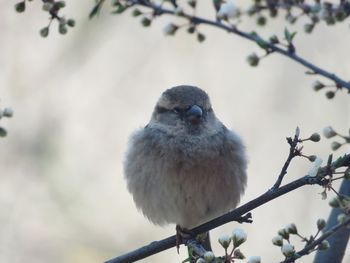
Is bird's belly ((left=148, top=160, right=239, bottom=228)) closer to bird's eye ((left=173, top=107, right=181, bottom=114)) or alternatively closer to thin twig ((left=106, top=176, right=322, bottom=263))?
bird's eye ((left=173, top=107, right=181, bottom=114))

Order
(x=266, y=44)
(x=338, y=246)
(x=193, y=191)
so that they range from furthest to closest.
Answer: (x=193, y=191)
(x=338, y=246)
(x=266, y=44)

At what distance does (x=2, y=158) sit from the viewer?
5969 millimetres

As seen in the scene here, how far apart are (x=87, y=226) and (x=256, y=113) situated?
172 centimetres

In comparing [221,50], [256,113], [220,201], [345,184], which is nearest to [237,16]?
[345,184]

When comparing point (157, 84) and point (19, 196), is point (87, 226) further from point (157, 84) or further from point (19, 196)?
point (157, 84)

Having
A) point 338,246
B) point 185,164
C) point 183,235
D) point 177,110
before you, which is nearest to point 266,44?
point 338,246

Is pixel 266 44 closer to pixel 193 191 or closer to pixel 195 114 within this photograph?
pixel 193 191

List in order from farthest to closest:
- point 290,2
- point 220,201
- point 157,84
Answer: point 157,84, point 220,201, point 290,2

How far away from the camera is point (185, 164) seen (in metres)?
4.46

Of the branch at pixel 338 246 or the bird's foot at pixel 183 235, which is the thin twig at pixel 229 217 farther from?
the branch at pixel 338 246

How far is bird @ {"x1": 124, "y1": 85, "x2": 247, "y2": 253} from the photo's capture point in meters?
4.46

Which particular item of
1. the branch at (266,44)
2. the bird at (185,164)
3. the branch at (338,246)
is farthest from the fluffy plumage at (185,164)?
the branch at (266,44)

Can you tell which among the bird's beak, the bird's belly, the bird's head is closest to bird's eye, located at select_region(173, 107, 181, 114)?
the bird's head

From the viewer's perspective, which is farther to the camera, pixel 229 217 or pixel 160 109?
pixel 160 109
